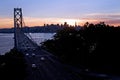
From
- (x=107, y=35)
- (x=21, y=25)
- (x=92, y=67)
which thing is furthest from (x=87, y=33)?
(x=21, y=25)

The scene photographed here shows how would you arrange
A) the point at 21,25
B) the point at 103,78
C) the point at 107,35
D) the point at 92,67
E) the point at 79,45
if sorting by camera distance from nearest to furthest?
the point at 103,78, the point at 92,67, the point at 107,35, the point at 79,45, the point at 21,25

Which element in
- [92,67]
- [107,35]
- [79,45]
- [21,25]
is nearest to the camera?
[92,67]

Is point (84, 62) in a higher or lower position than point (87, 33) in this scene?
lower

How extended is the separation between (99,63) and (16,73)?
66.8ft

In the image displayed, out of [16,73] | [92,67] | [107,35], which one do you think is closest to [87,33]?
[107,35]

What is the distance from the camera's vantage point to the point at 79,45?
7144 cm

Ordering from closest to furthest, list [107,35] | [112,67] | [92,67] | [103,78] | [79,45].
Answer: [103,78]
[112,67]
[92,67]
[107,35]
[79,45]

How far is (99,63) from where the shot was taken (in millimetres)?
58438

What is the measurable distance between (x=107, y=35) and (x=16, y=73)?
25.9 m

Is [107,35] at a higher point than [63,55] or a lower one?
higher

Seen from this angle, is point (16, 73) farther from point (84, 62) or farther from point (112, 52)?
point (84, 62)

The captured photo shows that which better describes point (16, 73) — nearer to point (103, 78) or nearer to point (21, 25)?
point (103, 78)

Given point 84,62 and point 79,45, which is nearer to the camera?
point 84,62

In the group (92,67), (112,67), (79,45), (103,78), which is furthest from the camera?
(79,45)
